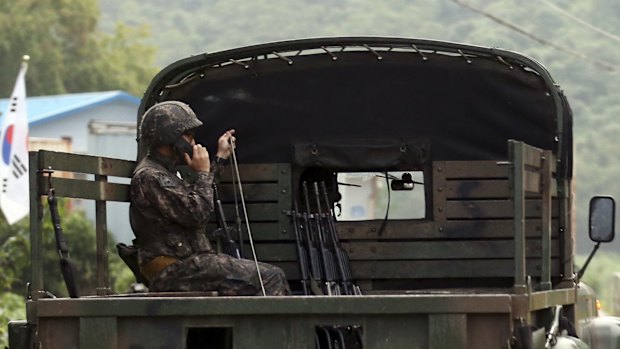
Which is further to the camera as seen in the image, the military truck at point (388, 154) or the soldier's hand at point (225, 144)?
the military truck at point (388, 154)

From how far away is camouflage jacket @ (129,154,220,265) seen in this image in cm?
927

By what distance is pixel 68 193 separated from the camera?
9.21 meters

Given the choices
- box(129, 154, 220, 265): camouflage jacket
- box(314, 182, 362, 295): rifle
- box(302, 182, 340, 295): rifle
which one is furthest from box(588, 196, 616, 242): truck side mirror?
box(129, 154, 220, 265): camouflage jacket

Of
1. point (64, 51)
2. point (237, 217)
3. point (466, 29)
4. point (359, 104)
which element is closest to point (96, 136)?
point (64, 51)

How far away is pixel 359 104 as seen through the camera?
10859mm

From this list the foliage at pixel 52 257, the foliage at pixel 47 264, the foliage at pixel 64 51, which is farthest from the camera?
the foliage at pixel 64 51

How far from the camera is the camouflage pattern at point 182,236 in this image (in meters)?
9.27

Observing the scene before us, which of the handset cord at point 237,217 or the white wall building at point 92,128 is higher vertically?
the white wall building at point 92,128

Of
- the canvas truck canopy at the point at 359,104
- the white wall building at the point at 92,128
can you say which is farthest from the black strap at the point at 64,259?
the white wall building at the point at 92,128

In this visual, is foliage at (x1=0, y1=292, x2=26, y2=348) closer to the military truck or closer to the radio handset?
the military truck

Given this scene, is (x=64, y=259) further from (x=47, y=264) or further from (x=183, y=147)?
(x=47, y=264)

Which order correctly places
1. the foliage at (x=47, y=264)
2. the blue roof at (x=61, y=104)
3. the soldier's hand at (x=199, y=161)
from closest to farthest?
1. the soldier's hand at (x=199, y=161)
2. the foliage at (x=47, y=264)
3. the blue roof at (x=61, y=104)

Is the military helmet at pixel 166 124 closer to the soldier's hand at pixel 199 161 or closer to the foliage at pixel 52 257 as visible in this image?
the soldier's hand at pixel 199 161

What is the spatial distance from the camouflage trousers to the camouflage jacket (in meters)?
0.12
